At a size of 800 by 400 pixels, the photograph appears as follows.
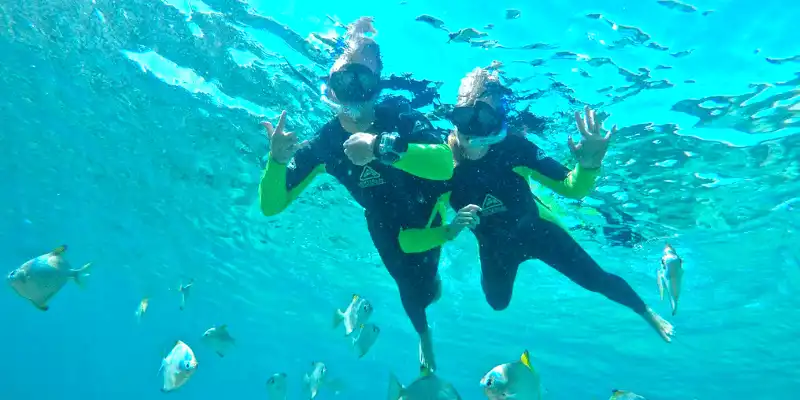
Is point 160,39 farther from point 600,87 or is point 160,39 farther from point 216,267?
point 216,267

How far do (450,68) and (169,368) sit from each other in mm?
7446

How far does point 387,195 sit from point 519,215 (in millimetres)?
2108

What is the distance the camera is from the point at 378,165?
6723mm

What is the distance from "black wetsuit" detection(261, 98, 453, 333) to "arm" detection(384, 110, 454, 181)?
0.19 meters

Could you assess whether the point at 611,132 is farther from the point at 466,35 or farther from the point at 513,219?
the point at 466,35

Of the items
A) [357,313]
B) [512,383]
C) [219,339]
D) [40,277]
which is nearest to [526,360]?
[512,383]

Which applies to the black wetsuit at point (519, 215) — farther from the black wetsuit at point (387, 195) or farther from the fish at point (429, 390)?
the fish at point (429, 390)

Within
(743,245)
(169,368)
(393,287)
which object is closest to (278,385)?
(169,368)

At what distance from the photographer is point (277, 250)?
26844 millimetres

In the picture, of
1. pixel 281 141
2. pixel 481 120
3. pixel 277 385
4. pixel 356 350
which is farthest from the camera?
pixel 277 385

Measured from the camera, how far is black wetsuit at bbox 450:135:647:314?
7215mm

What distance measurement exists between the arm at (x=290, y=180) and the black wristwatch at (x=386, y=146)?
2095mm

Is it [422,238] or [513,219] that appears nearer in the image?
[422,238]

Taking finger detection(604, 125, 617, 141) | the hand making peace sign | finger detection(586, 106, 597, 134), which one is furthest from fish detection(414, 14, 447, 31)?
finger detection(604, 125, 617, 141)
